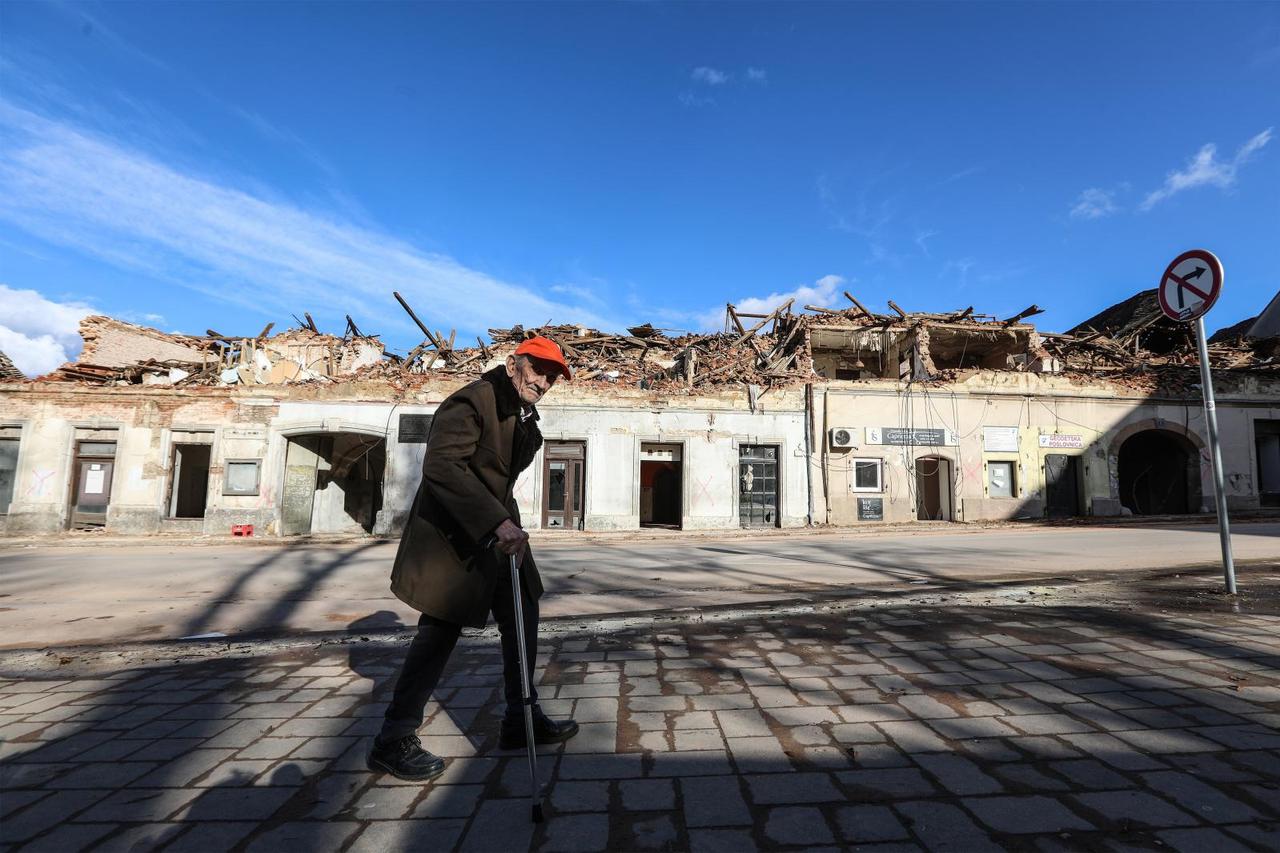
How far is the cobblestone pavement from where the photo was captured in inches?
73.9

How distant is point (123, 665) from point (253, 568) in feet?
16.6

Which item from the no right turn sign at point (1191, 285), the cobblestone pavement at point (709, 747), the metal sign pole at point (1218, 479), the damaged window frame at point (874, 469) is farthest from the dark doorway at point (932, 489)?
the cobblestone pavement at point (709, 747)

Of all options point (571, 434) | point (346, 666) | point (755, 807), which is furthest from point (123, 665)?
point (571, 434)

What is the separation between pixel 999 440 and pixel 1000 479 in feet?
4.04

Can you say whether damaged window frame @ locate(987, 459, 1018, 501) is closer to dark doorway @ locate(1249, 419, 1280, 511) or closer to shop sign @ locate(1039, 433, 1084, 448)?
shop sign @ locate(1039, 433, 1084, 448)

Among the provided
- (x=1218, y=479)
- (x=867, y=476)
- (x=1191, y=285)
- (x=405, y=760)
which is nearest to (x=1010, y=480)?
(x=867, y=476)

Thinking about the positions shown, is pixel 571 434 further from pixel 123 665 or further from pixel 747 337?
pixel 123 665

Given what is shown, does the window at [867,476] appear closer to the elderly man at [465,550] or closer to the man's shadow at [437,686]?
the man's shadow at [437,686]

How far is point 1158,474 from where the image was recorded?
2080 centimetres

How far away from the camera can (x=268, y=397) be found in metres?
17.4

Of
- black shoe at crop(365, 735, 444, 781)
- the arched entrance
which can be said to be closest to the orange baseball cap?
black shoe at crop(365, 735, 444, 781)

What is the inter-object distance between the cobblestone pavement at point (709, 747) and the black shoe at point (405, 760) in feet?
0.16

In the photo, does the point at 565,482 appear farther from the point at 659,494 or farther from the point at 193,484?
the point at 193,484

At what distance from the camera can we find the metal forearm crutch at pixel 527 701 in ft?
6.50
